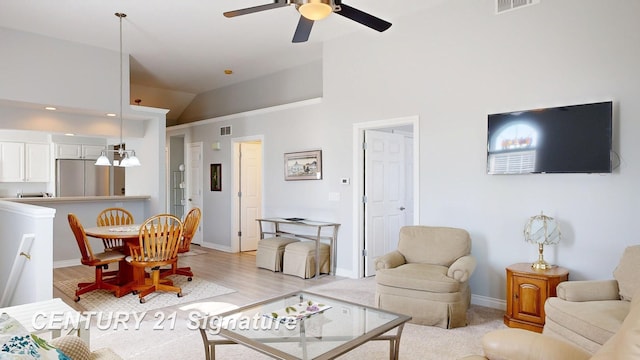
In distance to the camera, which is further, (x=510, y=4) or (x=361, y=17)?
(x=510, y=4)

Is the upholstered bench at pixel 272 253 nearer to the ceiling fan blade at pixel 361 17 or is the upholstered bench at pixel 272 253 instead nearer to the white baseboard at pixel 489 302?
the white baseboard at pixel 489 302

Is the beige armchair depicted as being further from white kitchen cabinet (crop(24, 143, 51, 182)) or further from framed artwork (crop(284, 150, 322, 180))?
white kitchen cabinet (crop(24, 143, 51, 182))

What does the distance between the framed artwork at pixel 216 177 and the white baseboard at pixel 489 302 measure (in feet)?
16.4

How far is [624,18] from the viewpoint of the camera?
3.36 metres

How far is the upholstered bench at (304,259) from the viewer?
5.39m

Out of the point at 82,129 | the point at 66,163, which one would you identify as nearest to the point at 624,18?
the point at 82,129

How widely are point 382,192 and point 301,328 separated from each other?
341 cm

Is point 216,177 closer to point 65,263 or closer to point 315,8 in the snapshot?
point 65,263

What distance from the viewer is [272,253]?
19.0 ft

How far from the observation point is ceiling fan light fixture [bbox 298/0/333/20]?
262 cm

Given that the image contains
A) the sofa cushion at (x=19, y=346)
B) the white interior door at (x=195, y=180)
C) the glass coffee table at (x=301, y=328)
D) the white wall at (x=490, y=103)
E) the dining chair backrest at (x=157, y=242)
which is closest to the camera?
the sofa cushion at (x=19, y=346)

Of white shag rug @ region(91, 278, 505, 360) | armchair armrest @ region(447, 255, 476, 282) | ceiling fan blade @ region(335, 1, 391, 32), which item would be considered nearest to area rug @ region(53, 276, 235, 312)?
white shag rug @ region(91, 278, 505, 360)

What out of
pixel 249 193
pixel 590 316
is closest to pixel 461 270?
pixel 590 316

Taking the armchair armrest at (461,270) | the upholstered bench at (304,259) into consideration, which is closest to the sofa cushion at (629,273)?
the armchair armrest at (461,270)
